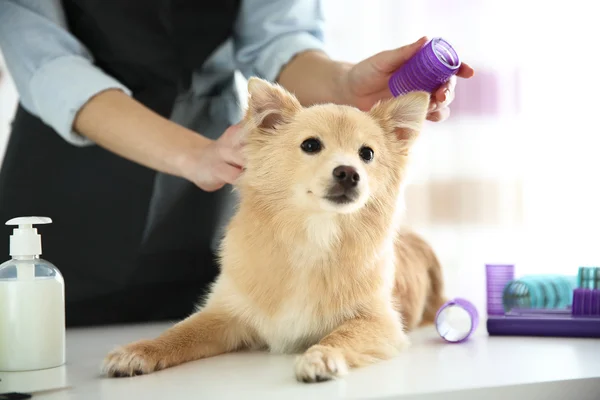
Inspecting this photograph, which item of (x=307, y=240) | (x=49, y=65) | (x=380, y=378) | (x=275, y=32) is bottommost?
(x=380, y=378)

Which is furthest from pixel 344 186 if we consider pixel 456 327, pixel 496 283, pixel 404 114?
pixel 496 283

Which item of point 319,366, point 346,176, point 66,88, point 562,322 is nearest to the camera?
point 319,366

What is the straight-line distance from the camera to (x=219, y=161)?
123 cm

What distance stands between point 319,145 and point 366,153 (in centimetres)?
9

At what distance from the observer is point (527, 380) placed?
2.95 ft

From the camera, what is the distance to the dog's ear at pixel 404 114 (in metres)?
Answer: 1.17

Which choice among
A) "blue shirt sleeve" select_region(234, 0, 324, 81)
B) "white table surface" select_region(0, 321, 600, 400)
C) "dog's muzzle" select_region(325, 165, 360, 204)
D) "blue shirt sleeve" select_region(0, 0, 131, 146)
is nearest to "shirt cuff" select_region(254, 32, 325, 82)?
"blue shirt sleeve" select_region(234, 0, 324, 81)

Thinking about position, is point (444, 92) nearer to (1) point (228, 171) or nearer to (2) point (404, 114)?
(2) point (404, 114)

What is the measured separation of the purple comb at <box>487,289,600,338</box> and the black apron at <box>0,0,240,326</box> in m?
0.72

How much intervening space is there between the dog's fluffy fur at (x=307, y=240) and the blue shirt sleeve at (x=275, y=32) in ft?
1.31

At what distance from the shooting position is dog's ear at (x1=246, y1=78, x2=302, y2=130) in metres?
1.17

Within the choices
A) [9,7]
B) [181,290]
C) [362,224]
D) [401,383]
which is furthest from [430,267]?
[9,7]

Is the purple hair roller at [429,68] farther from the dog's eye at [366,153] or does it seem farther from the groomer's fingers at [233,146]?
the groomer's fingers at [233,146]

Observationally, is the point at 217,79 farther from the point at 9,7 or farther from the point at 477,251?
the point at 477,251
